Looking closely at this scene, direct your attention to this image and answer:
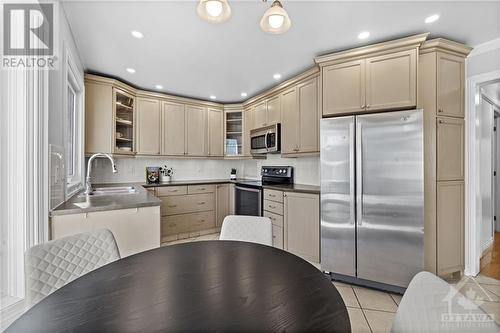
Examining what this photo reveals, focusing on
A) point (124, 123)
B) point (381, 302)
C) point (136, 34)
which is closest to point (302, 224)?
point (381, 302)

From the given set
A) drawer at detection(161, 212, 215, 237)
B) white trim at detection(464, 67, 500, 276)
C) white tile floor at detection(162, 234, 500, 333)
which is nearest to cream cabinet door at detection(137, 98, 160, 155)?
drawer at detection(161, 212, 215, 237)

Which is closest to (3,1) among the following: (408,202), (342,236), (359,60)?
(359,60)

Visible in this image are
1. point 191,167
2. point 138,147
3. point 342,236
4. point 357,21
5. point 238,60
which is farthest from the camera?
point 191,167

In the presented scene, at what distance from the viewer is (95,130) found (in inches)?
124

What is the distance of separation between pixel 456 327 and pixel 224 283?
0.71m

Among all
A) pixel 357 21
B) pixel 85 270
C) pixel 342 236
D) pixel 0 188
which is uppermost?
pixel 357 21

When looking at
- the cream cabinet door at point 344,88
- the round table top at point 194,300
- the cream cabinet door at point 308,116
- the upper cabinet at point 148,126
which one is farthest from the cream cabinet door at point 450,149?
the upper cabinet at point 148,126

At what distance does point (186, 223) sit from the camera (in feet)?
12.4

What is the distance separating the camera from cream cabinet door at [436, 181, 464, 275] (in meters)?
2.19


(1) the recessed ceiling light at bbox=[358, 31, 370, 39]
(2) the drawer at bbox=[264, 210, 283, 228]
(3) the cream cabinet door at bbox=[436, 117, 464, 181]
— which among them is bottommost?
(2) the drawer at bbox=[264, 210, 283, 228]

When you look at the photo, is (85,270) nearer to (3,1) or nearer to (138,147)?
(3,1)

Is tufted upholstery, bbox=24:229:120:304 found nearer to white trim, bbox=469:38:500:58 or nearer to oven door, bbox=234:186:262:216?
oven door, bbox=234:186:262:216

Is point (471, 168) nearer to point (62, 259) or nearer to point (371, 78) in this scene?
point (371, 78)

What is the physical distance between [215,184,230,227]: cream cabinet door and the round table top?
305cm
